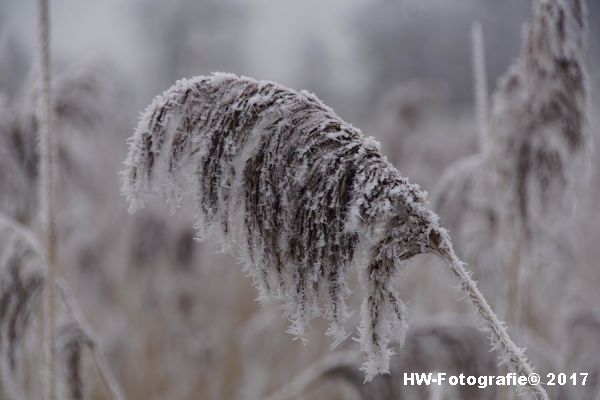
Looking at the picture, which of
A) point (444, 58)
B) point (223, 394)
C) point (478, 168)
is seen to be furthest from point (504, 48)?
point (478, 168)

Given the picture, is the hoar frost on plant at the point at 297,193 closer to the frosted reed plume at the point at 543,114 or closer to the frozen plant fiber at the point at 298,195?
the frozen plant fiber at the point at 298,195

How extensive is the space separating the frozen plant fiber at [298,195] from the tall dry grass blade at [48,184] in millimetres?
422

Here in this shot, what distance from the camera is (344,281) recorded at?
84 cm

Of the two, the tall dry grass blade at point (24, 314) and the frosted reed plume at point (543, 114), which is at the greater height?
the frosted reed plume at point (543, 114)

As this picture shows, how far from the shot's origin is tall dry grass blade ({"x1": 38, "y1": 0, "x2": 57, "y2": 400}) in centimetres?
116

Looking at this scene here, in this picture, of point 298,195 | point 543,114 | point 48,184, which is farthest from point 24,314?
point 543,114

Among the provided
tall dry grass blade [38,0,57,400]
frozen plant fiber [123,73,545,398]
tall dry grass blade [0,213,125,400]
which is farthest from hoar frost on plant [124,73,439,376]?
tall dry grass blade [0,213,125,400]

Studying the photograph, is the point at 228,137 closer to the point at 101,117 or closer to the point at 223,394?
the point at 101,117

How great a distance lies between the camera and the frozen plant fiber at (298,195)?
0.84 meters

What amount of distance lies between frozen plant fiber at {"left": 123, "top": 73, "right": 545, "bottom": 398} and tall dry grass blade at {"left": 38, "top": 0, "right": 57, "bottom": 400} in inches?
16.6

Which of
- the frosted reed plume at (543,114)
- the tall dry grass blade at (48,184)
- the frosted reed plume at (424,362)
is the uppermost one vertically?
the frosted reed plume at (543,114)

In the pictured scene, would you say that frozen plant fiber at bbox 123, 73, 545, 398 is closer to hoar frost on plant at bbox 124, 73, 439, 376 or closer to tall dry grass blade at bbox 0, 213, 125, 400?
hoar frost on plant at bbox 124, 73, 439, 376

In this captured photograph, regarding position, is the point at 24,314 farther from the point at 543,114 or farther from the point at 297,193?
the point at 543,114

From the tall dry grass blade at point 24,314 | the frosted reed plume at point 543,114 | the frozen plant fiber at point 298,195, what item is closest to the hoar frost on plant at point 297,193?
the frozen plant fiber at point 298,195
